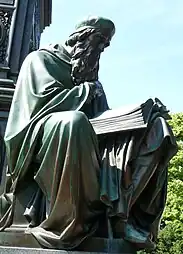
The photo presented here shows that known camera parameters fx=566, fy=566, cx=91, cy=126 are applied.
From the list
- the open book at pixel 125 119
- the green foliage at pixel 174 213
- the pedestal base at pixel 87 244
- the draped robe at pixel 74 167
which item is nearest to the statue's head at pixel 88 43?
the draped robe at pixel 74 167

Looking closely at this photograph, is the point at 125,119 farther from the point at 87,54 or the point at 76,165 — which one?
the point at 87,54

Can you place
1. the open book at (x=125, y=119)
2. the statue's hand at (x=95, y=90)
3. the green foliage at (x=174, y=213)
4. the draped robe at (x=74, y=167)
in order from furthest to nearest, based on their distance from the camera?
the green foliage at (x=174, y=213), the statue's hand at (x=95, y=90), the open book at (x=125, y=119), the draped robe at (x=74, y=167)

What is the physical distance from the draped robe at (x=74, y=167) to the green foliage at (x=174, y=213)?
50.2ft

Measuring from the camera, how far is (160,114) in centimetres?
488

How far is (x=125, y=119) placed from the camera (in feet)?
15.6

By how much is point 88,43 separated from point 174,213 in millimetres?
19436

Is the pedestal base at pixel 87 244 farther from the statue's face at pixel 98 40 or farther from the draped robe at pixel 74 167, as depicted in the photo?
the statue's face at pixel 98 40

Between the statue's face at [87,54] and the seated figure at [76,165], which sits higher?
the statue's face at [87,54]

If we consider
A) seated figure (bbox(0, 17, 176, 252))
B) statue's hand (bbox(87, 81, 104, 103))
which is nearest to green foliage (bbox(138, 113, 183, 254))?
statue's hand (bbox(87, 81, 104, 103))

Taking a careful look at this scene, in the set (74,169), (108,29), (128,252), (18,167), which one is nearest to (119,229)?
(128,252)

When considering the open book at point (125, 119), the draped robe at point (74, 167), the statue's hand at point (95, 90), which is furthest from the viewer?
the statue's hand at point (95, 90)

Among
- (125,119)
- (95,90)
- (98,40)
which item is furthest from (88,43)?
(125,119)

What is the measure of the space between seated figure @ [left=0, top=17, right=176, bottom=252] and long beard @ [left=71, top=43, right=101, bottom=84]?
9cm

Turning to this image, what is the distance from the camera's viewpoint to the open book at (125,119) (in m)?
4.71
